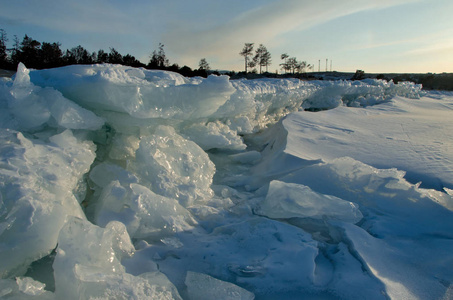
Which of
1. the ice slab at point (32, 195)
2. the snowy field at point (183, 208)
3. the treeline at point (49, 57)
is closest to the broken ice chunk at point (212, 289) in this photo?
the snowy field at point (183, 208)

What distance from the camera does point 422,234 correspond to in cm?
183

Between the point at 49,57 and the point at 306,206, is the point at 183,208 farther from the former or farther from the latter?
the point at 49,57

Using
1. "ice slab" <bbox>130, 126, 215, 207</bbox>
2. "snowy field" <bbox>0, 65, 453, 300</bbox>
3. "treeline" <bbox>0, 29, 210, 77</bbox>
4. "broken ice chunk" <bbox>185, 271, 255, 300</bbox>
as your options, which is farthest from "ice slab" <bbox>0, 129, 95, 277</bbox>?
"treeline" <bbox>0, 29, 210, 77</bbox>

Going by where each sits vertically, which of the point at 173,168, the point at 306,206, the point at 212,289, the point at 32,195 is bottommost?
the point at 212,289

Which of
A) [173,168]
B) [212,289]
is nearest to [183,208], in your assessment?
[173,168]

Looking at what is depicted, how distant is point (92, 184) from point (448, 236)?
238 centimetres

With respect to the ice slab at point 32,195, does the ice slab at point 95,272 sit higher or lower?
lower

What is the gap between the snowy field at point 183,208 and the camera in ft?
4.49

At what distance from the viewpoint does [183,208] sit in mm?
2123

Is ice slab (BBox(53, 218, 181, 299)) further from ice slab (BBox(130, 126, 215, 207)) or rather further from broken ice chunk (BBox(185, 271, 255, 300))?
ice slab (BBox(130, 126, 215, 207))

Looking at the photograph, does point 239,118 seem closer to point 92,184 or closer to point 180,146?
point 180,146

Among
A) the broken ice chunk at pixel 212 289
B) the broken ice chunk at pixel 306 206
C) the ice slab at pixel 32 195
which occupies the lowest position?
the broken ice chunk at pixel 212 289

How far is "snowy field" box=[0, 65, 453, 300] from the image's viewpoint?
137cm

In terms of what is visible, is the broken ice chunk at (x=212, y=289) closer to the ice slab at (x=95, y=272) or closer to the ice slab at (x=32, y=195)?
the ice slab at (x=95, y=272)
